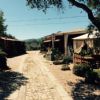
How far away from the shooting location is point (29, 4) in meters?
15.7

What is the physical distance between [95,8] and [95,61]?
191 inches

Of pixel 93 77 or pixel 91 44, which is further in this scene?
pixel 91 44

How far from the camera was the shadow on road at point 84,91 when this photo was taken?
1168 centimetres

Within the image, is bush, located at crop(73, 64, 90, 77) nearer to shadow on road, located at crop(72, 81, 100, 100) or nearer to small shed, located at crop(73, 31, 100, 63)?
shadow on road, located at crop(72, 81, 100, 100)

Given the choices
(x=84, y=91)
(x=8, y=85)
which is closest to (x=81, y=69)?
(x=84, y=91)

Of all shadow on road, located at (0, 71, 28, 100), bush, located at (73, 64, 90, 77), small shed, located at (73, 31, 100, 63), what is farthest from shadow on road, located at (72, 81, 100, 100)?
small shed, located at (73, 31, 100, 63)

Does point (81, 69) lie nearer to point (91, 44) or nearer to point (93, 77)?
point (93, 77)

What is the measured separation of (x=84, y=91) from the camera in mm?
12945

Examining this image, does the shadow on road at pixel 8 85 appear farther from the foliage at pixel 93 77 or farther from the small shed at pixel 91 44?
the small shed at pixel 91 44

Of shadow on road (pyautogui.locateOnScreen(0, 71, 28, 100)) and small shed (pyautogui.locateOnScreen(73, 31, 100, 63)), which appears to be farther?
small shed (pyautogui.locateOnScreen(73, 31, 100, 63))

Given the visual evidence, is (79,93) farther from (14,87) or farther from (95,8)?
(95,8)

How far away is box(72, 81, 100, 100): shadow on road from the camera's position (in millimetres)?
11680

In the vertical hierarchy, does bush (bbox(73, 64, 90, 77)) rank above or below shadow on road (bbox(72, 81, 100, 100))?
above

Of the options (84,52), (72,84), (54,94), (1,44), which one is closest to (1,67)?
(84,52)
